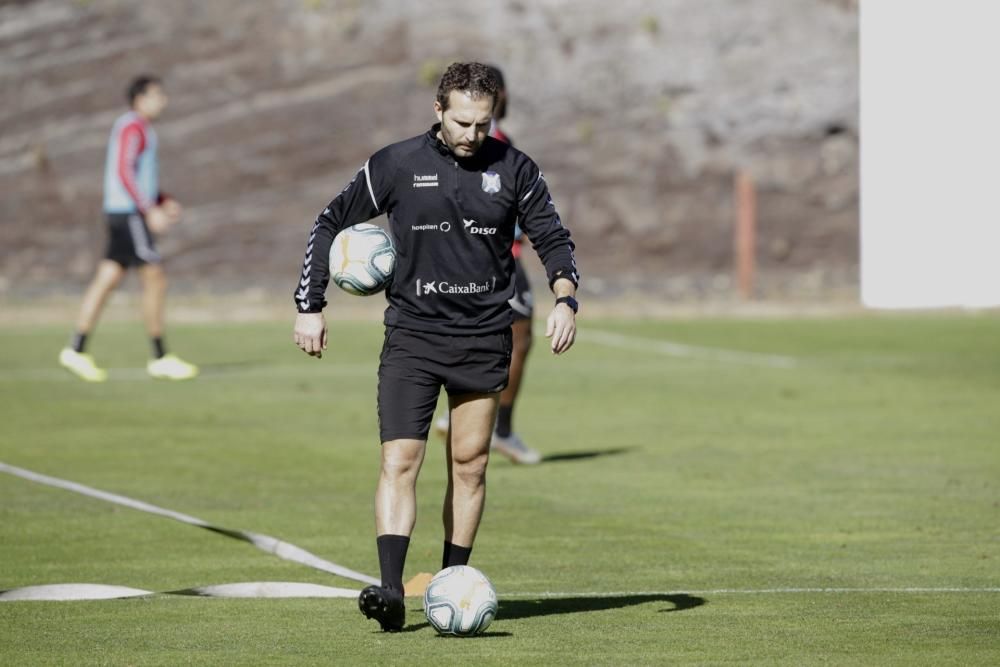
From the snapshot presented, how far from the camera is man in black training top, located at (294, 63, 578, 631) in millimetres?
7676

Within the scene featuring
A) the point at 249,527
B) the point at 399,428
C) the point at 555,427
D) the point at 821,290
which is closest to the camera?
the point at 399,428

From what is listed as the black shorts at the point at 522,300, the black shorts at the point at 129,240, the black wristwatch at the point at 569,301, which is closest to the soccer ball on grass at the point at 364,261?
the black wristwatch at the point at 569,301

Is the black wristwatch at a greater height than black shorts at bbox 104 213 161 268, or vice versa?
black shorts at bbox 104 213 161 268

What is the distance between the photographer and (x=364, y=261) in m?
7.80

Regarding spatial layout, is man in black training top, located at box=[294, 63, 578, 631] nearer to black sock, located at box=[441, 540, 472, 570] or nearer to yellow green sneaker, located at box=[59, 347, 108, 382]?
black sock, located at box=[441, 540, 472, 570]

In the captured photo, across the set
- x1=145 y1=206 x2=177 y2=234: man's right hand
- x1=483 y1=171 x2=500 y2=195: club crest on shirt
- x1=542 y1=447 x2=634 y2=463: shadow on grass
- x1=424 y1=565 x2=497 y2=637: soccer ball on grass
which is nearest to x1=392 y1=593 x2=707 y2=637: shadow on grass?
x1=424 y1=565 x2=497 y2=637: soccer ball on grass

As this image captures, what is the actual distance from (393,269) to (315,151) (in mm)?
35427

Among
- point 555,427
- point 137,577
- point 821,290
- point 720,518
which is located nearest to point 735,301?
point 821,290

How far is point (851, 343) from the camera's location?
24781mm

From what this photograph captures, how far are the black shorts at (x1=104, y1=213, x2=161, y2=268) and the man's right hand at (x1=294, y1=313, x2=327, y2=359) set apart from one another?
1133cm

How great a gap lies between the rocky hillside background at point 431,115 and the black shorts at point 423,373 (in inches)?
1302

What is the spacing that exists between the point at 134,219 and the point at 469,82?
38.8 feet

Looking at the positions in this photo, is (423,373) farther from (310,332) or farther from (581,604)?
(581,604)

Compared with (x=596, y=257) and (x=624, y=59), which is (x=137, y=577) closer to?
(x=596, y=257)
